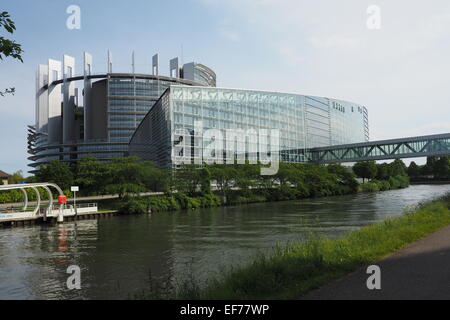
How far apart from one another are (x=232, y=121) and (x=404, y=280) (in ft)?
282

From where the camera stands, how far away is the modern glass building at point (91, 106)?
153 meters

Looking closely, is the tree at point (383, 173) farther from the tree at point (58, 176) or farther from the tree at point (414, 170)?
the tree at point (58, 176)

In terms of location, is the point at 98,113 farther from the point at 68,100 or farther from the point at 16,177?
the point at 16,177

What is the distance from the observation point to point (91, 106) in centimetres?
16425

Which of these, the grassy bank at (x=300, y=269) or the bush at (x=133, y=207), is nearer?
the grassy bank at (x=300, y=269)

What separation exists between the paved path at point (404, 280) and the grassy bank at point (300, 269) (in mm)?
520

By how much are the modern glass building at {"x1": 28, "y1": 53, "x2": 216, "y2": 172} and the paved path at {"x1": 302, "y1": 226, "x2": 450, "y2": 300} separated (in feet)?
443

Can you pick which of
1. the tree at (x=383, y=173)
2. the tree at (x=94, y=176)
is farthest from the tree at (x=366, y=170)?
Result: the tree at (x=94, y=176)

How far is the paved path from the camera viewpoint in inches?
327

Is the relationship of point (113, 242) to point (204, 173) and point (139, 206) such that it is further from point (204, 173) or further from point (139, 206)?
point (204, 173)

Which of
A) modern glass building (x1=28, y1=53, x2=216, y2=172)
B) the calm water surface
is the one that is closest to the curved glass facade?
modern glass building (x1=28, y1=53, x2=216, y2=172)

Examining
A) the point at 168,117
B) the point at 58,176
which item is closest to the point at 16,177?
the point at 58,176
